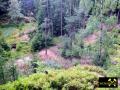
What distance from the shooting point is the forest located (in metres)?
12.6

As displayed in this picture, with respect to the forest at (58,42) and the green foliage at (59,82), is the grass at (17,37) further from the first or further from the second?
the green foliage at (59,82)

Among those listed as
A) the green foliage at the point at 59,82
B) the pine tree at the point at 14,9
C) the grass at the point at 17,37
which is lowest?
the grass at the point at 17,37

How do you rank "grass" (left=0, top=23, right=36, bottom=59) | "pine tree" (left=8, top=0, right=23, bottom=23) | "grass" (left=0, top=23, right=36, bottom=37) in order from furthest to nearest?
"pine tree" (left=8, top=0, right=23, bottom=23) < "grass" (left=0, top=23, right=36, bottom=37) < "grass" (left=0, top=23, right=36, bottom=59)

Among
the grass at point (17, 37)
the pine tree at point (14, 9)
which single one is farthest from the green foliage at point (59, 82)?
the pine tree at point (14, 9)

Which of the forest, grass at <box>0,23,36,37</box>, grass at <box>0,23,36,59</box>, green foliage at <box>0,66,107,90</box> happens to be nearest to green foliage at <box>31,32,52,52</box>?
the forest

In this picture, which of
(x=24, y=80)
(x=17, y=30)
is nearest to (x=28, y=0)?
(x=17, y=30)

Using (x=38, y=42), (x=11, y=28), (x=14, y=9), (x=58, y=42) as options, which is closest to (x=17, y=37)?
(x=11, y=28)

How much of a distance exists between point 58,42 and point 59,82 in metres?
18.9

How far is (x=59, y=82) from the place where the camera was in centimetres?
1242

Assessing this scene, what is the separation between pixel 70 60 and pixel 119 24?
25.5 feet

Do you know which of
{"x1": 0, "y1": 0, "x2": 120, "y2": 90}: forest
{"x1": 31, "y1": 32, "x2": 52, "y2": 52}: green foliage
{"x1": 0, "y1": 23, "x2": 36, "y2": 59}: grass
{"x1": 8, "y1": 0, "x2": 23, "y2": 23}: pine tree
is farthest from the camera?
{"x1": 8, "y1": 0, "x2": 23, "y2": 23}: pine tree

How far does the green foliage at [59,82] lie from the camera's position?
1212cm

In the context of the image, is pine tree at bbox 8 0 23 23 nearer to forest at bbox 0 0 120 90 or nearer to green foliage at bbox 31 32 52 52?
forest at bbox 0 0 120 90

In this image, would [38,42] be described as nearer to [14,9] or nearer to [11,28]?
[11,28]
